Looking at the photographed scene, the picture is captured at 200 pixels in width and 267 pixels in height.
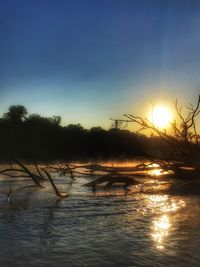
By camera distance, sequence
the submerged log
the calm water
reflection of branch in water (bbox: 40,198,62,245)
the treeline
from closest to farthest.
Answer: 1. the calm water
2. reflection of branch in water (bbox: 40,198,62,245)
3. the submerged log
4. the treeline

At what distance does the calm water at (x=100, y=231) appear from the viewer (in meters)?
6.69

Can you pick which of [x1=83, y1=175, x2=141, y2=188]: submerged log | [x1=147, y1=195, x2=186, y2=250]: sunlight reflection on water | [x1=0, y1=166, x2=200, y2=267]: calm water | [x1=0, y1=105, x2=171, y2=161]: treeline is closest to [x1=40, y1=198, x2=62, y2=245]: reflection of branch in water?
[x1=0, y1=166, x2=200, y2=267]: calm water

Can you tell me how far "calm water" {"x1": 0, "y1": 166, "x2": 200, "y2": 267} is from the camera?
6.69 metres

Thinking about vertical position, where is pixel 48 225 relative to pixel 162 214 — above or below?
below

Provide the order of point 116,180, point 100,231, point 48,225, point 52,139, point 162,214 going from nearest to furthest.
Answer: point 100,231 < point 48,225 < point 162,214 < point 116,180 < point 52,139

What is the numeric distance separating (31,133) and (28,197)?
181 feet

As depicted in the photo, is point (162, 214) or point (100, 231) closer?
point (100, 231)

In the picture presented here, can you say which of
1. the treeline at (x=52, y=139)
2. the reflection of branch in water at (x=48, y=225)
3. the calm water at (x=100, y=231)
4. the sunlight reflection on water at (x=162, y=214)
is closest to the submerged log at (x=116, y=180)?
the sunlight reflection on water at (x=162, y=214)

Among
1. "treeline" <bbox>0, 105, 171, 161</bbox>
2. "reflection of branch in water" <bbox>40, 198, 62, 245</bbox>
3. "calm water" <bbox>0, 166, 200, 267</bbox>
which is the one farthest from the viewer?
"treeline" <bbox>0, 105, 171, 161</bbox>

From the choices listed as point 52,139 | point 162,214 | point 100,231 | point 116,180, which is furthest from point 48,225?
point 52,139

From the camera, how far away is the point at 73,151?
188ft

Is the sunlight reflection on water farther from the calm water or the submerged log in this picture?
the submerged log

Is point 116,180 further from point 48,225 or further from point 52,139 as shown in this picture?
point 52,139

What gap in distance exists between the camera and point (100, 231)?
27.9ft
